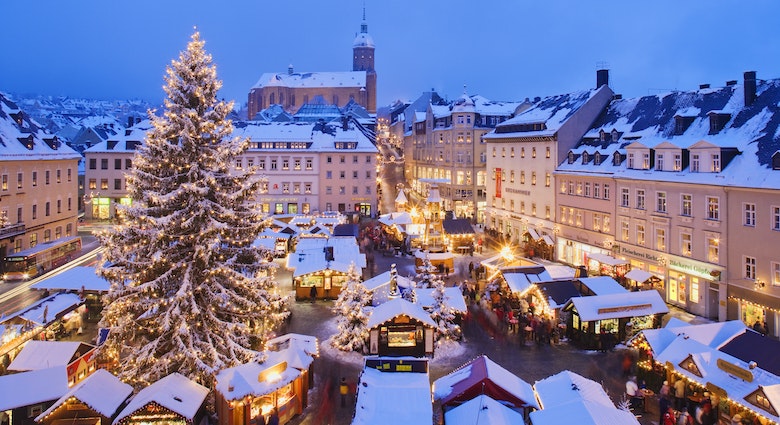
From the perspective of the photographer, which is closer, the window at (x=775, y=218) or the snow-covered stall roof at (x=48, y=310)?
the snow-covered stall roof at (x=48, y=310)

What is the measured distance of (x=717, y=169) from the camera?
29266 millimetres

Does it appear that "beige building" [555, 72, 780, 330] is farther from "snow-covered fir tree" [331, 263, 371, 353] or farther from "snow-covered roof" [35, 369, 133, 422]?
"snow-covered roof" [35, 369, 133, 422]

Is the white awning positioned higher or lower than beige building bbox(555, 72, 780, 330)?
lower

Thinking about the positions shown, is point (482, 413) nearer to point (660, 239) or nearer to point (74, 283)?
point (74, 283)

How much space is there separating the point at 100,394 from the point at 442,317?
1440cm

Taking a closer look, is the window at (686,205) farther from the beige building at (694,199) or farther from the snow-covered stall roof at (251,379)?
the snow-covered stall roof at (251,379)

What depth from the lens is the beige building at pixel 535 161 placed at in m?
44.7

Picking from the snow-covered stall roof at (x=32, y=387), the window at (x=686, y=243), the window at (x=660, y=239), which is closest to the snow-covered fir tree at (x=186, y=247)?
the snow-covered stall roof at (x=32, y=387)

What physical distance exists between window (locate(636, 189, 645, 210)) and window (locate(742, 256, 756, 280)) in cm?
791

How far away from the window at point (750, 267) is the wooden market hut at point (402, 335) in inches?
619

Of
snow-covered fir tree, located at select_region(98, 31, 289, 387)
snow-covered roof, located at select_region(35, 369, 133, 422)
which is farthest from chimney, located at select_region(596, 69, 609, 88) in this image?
snow-covered roof, located at select_region(35, 369, 133, 422)

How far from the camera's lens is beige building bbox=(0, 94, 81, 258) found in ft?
135

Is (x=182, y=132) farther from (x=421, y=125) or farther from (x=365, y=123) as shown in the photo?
(x=365, y=123)

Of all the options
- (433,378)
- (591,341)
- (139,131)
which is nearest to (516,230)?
(591,341)
